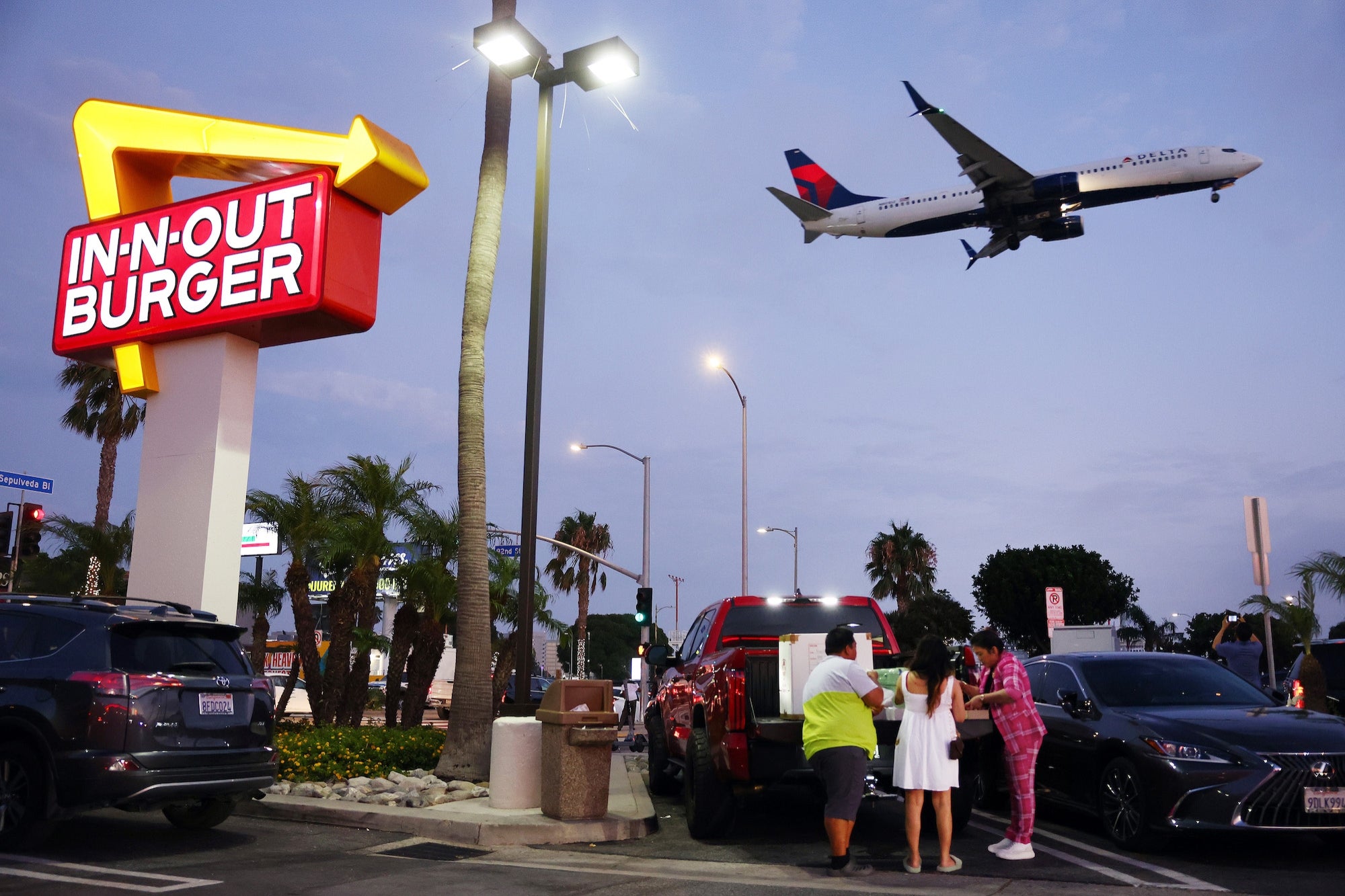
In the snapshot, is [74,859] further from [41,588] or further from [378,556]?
[41,588]

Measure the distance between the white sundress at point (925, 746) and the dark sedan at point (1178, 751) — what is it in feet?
5.15

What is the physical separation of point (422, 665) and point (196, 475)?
9794 millimetres

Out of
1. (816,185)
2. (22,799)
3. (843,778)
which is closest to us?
(843,778)

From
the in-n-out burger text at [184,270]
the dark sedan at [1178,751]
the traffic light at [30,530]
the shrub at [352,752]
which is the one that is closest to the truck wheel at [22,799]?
the shrub at [352,752]

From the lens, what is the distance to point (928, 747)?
7414 mm

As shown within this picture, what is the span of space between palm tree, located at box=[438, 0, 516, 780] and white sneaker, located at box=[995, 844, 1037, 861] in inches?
232

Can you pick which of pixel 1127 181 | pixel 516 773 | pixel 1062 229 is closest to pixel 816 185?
pixel 1062 229

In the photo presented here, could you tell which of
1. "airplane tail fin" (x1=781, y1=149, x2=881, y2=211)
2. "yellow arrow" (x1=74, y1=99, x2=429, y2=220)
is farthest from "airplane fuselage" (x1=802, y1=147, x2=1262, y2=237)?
"yellow arrow" (x1=74, y1=99, x2=429, y2=220)

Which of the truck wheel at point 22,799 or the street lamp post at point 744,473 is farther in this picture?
the street lamp post at point 744,473

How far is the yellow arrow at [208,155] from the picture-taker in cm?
1190

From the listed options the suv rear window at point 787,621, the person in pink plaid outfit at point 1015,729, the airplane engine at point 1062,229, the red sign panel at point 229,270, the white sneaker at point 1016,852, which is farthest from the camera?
the airplane engine at point 1062,229

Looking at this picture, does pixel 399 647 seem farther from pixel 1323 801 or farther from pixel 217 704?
pixel 1323 801

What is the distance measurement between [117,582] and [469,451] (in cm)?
2414

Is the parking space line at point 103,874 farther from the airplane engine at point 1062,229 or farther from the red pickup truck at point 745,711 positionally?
the airplane engine at point 1062,229
